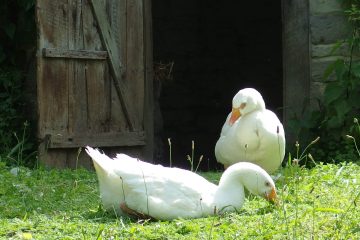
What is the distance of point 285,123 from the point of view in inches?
333

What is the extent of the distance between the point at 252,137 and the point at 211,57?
6.51 meters

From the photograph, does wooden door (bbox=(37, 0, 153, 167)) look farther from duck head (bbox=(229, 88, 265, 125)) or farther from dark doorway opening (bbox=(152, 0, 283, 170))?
dark doorway opening (bbox=(152, 0, 283, 170))

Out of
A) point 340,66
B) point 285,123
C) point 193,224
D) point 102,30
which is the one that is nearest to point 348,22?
point 340,66

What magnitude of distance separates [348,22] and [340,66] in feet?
1.68

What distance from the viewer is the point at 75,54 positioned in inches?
308

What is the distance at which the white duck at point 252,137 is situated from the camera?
5914 millimetres

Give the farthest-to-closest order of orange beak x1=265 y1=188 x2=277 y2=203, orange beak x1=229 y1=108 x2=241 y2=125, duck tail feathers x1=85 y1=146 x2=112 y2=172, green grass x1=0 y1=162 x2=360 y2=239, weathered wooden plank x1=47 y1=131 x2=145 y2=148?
weathered wooden plank x1=47 y1=131 x2=145 y2=148 → orange beak x1=229 y1=108 x2=241 y2=125 → orange beak x1=265 y1=188 x2=277 y2=203 → duck tail feathers x1=85 y1=146 x2=112 y2=172 → green grass x1=0 y1=162 x2=360 y2=239

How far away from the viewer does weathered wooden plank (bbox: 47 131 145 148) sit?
307 inches

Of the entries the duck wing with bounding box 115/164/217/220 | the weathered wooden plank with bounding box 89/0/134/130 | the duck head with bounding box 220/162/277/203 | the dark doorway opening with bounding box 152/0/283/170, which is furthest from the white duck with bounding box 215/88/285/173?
the dark doorway opening with bounding box 152/0/283/170

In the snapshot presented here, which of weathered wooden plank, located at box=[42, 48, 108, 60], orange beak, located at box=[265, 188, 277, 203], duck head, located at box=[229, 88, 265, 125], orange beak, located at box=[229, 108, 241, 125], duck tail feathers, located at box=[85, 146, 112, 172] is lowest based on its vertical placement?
orange beak, located at box=[265, 188, 277, 203]

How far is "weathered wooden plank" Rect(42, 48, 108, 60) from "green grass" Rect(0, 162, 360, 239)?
69.0 inches

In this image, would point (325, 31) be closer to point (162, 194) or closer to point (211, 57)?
point (162, 194)

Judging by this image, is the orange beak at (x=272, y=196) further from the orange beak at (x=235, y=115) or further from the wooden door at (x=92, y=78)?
the wooden door at (x=92, y=78)

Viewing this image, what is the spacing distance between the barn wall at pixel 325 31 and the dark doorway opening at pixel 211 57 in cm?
383
